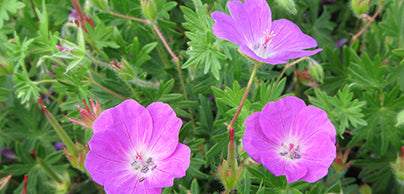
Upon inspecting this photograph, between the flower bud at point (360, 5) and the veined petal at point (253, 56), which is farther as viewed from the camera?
the flower bud at point (360, 5)

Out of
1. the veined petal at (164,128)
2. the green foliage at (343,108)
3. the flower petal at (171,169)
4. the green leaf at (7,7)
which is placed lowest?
the green foliage at (343,108)

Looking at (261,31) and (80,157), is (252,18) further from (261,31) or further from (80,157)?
(80,157)

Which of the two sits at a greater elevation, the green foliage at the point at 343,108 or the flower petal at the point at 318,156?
the flower petal at the point at 318,156

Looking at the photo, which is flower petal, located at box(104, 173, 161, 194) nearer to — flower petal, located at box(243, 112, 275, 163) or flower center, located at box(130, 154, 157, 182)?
flower center, located at box(130, 154, 157, 182)

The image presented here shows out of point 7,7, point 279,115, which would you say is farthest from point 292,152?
point 7,7

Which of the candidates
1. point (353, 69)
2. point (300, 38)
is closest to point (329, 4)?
point (353, 69)

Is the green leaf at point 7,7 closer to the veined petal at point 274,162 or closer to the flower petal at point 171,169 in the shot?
the flower petal at point 171,169

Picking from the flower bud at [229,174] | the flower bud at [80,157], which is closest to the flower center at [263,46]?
the flower bud at [229,174]
